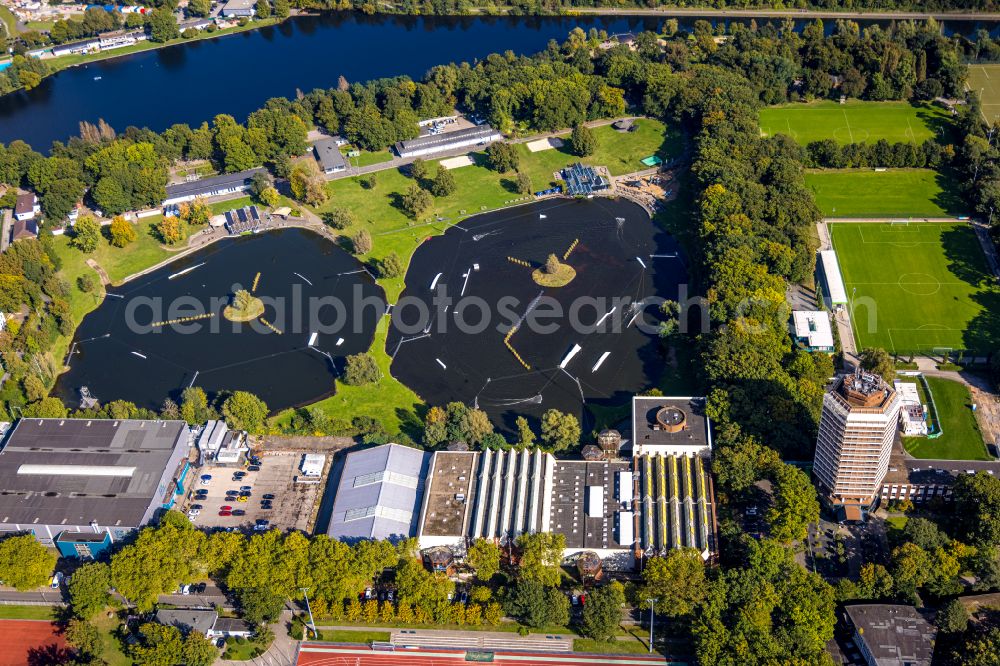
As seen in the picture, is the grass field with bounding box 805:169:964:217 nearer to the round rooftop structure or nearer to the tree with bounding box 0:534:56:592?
the round rooftop structure

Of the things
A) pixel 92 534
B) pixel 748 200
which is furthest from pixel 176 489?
pixel 748 200

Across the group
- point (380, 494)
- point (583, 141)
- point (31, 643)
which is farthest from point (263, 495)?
point (583, 141)

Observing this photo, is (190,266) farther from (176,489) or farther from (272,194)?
(176,489)

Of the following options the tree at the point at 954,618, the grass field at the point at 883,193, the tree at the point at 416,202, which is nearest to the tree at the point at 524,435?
the tree at the point at 954,618

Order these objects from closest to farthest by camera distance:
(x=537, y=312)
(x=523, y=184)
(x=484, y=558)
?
(x=484, y=558), (x=537, y=312), (x=523, y=184)

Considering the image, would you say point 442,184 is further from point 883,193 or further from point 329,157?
point 883,193

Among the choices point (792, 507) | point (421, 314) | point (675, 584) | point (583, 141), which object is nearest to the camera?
point (675, 584)
